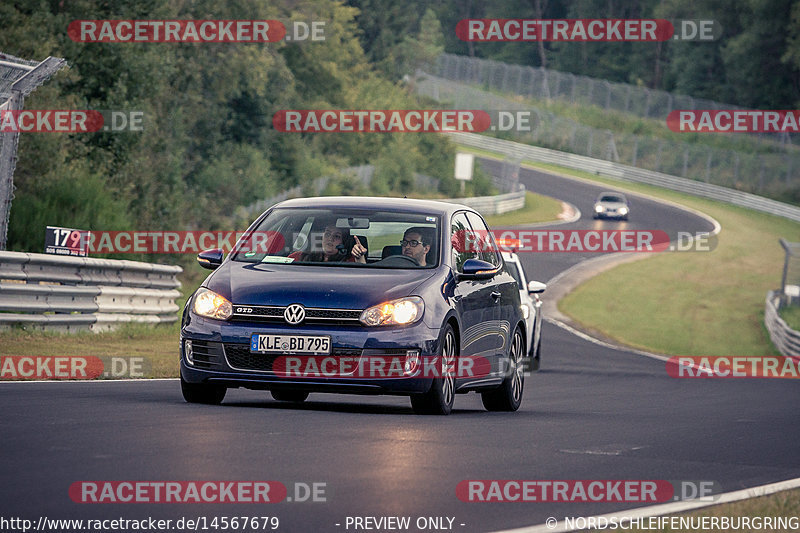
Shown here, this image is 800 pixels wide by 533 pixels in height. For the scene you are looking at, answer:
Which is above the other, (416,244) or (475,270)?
(416,244)

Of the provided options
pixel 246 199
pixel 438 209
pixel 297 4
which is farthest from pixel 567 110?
pixel 438 209

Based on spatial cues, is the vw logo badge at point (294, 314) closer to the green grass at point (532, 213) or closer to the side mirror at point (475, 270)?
the side mirror at point (475, 270)

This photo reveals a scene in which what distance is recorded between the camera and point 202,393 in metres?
11.2

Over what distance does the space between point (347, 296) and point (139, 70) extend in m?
25.2

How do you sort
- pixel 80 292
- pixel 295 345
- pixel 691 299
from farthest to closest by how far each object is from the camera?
pixel 691 299
pixel 80 292
pixel 295 345

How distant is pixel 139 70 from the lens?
34688 mm

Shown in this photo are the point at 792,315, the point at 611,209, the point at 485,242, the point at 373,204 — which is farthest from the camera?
the point at 611,209

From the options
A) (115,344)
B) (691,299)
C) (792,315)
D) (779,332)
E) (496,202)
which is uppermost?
(115,344)

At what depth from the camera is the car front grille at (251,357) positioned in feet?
34.6

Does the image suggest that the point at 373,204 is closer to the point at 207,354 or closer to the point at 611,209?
the point at 207,354

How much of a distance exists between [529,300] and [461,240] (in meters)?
7.85

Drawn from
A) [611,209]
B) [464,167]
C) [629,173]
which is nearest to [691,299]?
[611,209]

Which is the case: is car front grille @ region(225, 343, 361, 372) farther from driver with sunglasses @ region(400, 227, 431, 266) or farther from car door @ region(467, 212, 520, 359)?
car door @ region(467, 212, 520, 359)

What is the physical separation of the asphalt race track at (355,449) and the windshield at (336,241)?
121 cm
